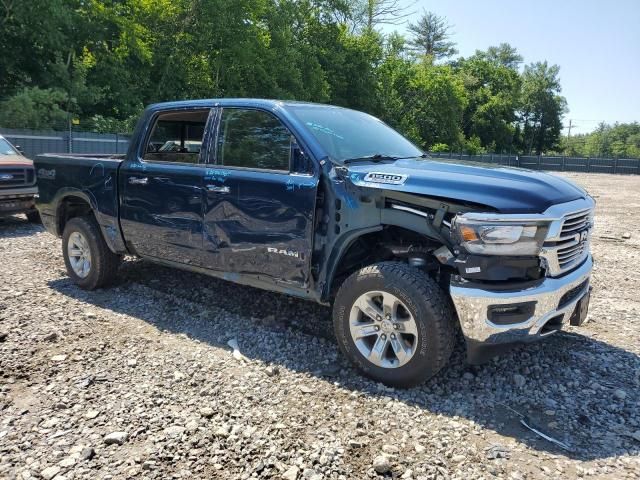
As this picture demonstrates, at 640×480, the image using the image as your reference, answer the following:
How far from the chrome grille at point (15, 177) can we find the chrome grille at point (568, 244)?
28.7ft

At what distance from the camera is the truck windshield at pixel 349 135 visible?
4.22 m

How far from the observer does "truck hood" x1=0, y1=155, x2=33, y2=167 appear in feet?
30.1

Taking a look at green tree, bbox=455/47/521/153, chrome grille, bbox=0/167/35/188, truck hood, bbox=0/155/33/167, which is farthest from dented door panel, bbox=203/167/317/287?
green tree, bbox=455/47/521/153

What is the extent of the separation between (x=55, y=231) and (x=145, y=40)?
19.7m

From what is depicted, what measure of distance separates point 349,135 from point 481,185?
4.62 ft

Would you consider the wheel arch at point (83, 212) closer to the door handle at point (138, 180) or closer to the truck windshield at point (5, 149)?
the door handle at point (138, 180)

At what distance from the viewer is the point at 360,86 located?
35.5 metres

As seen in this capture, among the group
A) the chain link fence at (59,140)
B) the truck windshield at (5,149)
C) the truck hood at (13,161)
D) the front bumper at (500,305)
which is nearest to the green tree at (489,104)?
the chain link fence at (59,140)

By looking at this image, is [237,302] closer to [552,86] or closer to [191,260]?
[191,260]

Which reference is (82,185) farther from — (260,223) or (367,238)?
(367,238)

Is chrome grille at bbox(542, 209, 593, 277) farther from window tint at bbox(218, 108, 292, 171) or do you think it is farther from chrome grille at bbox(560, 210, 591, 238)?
window tint at bbox(218, 108, 292, 171)

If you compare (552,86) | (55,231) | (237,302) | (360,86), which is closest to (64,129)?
(55,231)

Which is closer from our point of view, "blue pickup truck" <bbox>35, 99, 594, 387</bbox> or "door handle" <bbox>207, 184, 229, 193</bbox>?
"blue pickup truck" <bbox>35, 99, 594, 387</bbox>

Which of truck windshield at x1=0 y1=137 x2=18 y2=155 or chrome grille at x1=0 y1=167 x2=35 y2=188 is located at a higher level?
truck windshield at x1=0 y1=137 x2=18 y2=155
